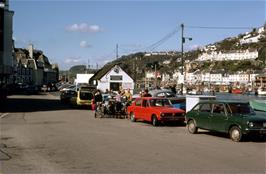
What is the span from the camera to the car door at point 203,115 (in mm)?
19469

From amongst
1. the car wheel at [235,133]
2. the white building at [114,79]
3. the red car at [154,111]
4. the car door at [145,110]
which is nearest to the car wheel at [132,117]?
the red car at [154,111]

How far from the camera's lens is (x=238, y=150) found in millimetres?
14852

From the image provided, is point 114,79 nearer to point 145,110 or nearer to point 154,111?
point 145,110

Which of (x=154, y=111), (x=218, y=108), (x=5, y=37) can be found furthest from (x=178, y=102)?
(x=5, y=37)

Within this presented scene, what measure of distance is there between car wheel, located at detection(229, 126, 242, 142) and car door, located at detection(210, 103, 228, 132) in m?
0.52

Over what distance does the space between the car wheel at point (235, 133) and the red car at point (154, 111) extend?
6.67m

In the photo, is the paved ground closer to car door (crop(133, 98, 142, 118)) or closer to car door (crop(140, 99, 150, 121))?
car door (crop(140, 99, 150, 121))

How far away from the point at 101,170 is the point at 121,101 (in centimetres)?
2157

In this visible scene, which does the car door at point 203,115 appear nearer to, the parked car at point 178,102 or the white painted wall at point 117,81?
the parked car at point 178,102

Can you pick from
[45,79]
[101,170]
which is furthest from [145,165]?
[45,79]

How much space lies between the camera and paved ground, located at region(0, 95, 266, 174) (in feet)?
37.2

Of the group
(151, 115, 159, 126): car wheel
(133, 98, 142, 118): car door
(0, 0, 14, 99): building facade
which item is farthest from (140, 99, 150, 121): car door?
(0, 0, 14, 99): building facade

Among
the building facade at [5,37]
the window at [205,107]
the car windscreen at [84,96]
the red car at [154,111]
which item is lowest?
the red car at [154,111]

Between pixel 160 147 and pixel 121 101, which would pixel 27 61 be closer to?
pixel 121 101
